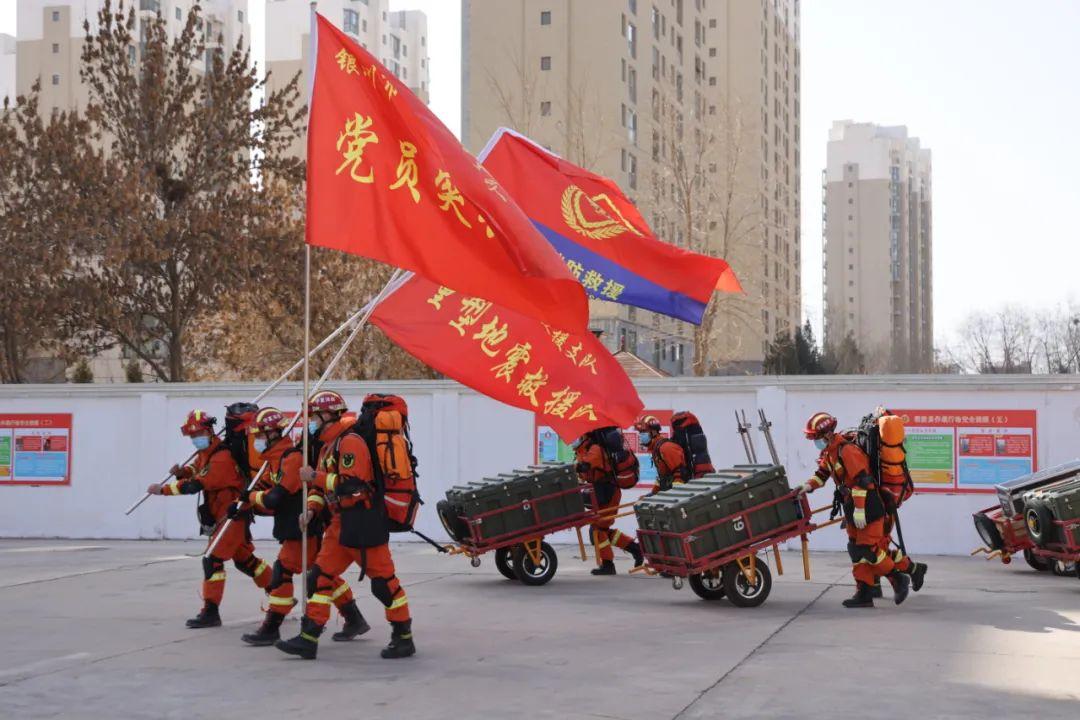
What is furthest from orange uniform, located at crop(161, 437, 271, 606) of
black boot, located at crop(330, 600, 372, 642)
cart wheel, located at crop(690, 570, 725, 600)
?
cart wheel, located at crop(690, 570, 725, 600)

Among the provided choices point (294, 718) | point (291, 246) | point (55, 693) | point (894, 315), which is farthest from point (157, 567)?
point (894, 315)

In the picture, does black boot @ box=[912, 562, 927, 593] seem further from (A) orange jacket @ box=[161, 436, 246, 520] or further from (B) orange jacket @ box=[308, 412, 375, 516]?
(A) orange jacket @ box=[161, 436, 246, 520]

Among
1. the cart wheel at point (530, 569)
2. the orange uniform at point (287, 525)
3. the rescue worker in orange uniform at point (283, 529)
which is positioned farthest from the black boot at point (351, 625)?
the cart wheel at point (530, 569)

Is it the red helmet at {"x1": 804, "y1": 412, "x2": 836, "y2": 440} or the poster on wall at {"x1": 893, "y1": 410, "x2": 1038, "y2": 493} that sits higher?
the red helmet at {"x1": 804, "y1": 412, "x2": 836, "y2": 440}

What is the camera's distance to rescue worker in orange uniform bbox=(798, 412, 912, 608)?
1162 cm

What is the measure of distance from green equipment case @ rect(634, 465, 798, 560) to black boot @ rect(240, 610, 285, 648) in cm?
369

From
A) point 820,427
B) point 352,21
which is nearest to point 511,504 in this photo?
point 820,427

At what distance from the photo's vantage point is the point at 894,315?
16162cm

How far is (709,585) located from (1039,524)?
340cm

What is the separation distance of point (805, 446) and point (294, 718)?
11846mm

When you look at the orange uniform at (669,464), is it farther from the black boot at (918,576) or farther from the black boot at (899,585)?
the black boot at (899,585)

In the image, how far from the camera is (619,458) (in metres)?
14.5

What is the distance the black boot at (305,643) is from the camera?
911 centimetres

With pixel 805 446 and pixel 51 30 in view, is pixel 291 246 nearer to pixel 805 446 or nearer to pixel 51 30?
pixel 805 446
